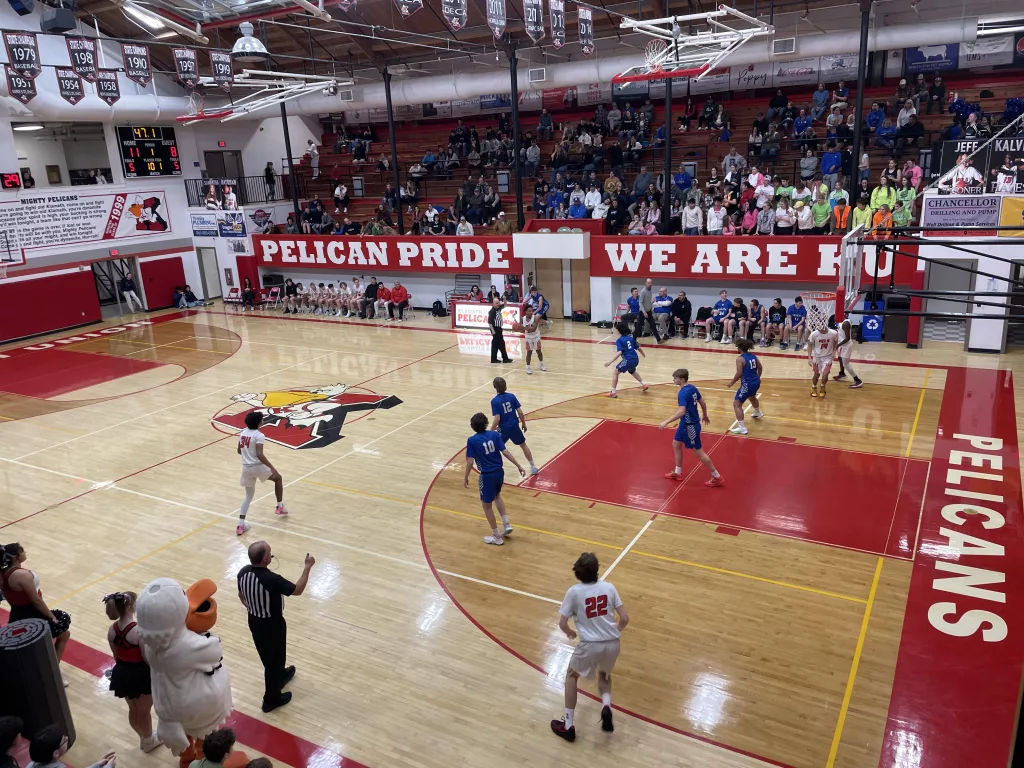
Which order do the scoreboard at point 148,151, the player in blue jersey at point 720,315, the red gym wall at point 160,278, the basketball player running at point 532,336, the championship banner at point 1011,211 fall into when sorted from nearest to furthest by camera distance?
the championship banner at point 1011,211, the basketball player running at point 532,336, the player in blue jersey at point 720,315, the scoreboard at point 148,151, the red gym wall at point 160,278

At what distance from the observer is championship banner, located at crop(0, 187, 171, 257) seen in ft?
76.0

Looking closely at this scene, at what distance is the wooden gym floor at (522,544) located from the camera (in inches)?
239

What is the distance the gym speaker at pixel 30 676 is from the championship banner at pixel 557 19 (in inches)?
514

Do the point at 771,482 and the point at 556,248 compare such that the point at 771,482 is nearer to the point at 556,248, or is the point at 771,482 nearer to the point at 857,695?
the point at 857,695

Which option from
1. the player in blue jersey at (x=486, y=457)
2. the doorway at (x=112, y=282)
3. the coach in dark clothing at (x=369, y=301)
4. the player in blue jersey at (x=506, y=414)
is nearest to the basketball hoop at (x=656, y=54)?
the player in blue jersey at (x=506, y=414)

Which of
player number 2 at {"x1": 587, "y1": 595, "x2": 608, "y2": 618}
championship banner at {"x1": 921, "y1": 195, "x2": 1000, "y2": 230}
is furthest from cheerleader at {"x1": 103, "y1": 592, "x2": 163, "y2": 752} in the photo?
championship banner at {"x1": 921, "y1": 195, "x2": 1000, "y2": 230}

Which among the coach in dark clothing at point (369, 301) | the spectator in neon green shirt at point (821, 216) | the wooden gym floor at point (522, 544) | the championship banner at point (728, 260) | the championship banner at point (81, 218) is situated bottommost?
the wooden gym floor at point (522, 544)

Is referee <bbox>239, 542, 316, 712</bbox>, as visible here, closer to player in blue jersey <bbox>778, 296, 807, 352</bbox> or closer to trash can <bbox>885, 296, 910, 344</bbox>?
player in blue jersey <bbox>778, 296, 807, 352</bbox>

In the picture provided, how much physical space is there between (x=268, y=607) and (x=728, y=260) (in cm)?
1573

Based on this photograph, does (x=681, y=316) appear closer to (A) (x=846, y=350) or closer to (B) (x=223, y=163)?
(A) (x=846, y=350)

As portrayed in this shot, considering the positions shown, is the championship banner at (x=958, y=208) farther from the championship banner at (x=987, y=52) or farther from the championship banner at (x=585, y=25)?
the championship banner at (x=987, y=52)

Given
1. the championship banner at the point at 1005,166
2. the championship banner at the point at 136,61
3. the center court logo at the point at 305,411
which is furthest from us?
the championship banner at the point at 1005,166

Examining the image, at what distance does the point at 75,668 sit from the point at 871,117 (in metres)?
22.7

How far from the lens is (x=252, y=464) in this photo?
9.41m
